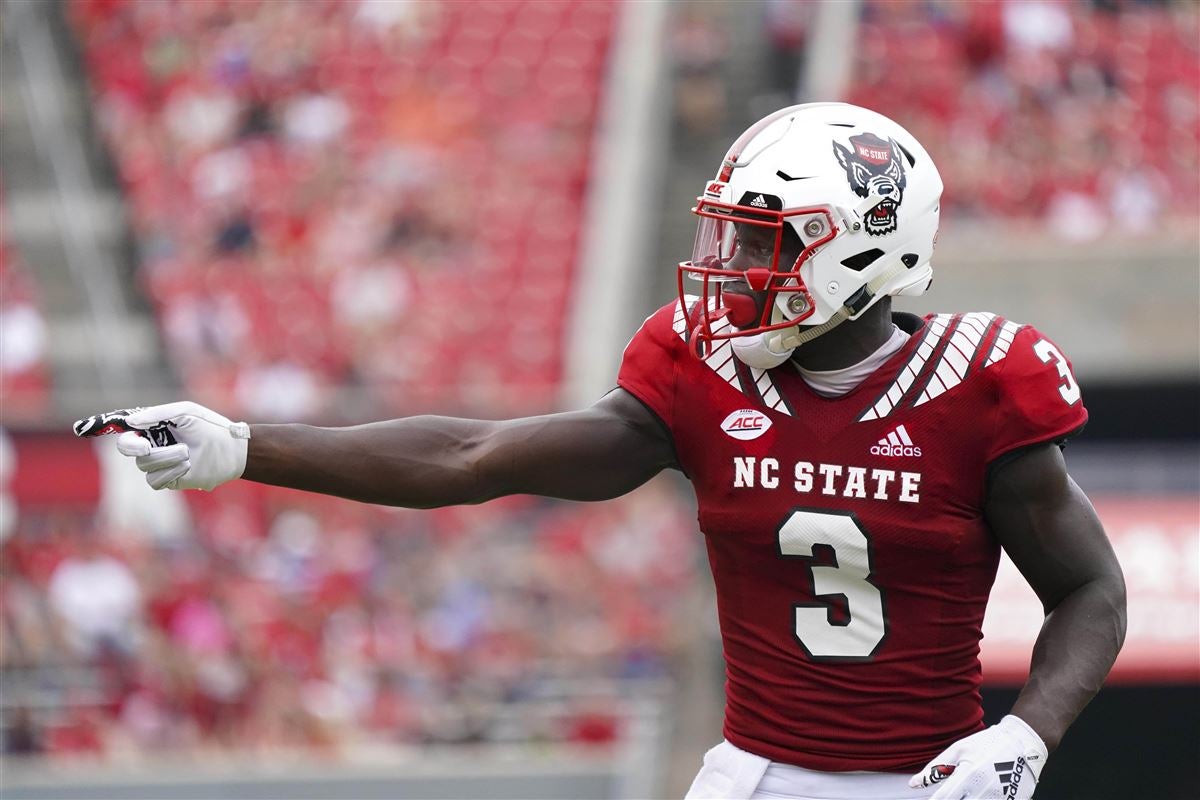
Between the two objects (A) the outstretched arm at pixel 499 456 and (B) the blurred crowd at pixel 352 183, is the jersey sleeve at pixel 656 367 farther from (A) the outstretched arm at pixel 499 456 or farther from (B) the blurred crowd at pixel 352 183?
(B) the blurred crowd at pixel 352 183

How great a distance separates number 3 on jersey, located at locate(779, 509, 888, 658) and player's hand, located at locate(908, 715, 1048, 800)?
283 millimetres

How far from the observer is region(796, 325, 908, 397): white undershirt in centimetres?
330

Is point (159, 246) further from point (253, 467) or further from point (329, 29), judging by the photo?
point (253, 467)

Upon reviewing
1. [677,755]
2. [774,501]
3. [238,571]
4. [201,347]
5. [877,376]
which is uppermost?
[877,376]

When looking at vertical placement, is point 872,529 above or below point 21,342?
above

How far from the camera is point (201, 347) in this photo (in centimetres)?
1191

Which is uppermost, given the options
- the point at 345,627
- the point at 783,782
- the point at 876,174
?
the point at 876,174

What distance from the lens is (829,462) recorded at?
3.22 m

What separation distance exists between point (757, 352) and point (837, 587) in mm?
442

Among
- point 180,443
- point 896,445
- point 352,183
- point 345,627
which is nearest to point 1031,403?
point 896,445

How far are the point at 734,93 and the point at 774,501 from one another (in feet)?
39.3

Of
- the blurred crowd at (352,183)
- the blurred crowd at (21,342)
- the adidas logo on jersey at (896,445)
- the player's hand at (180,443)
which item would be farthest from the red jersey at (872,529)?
the blurred crowd at (21,342)

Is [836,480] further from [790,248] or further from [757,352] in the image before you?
[790,248]

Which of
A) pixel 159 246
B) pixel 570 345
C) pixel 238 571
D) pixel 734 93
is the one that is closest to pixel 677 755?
pixel 238 571
